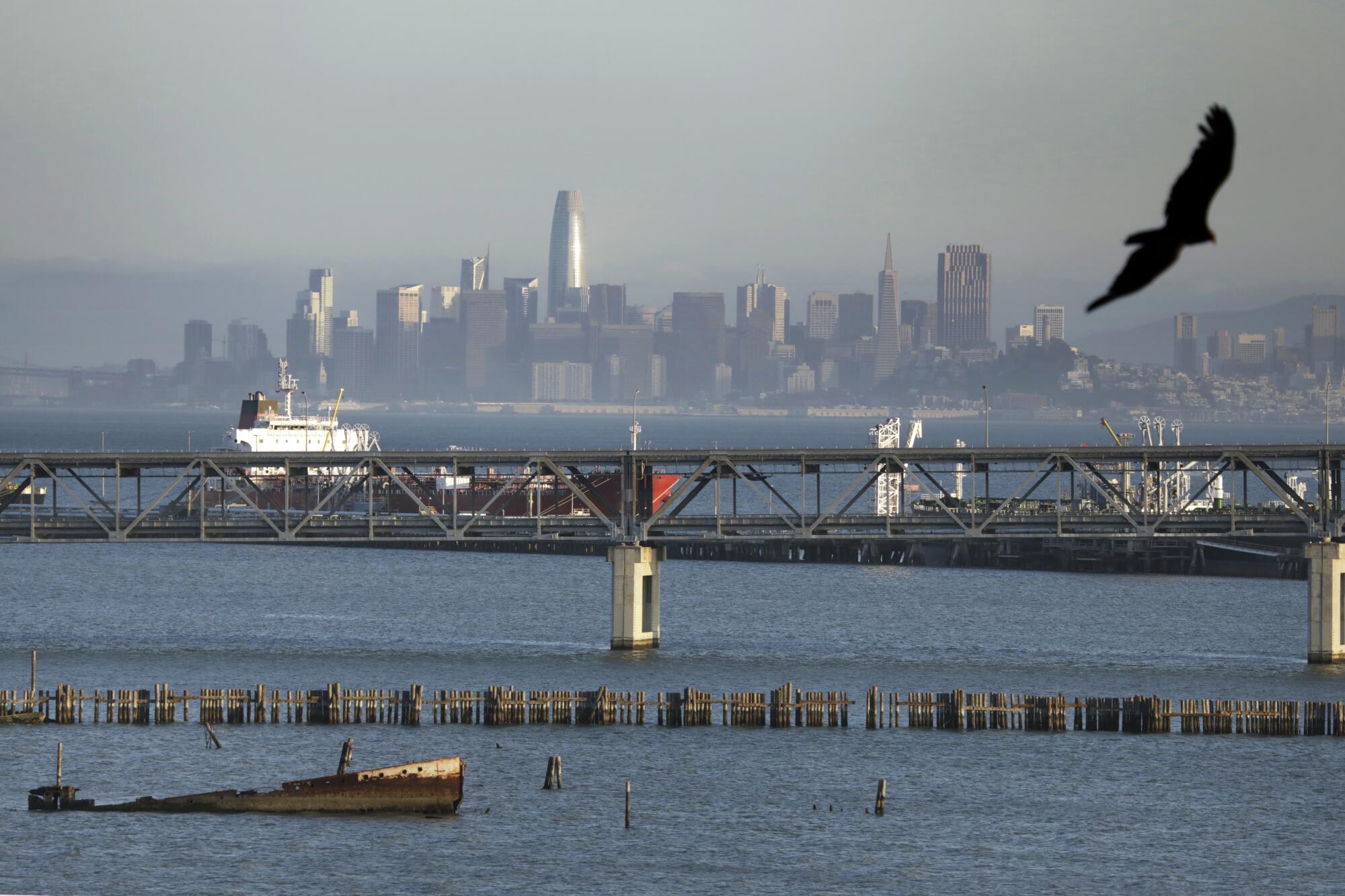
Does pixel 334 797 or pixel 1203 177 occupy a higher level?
pixel 1203 177

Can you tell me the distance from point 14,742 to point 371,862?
2170 cm

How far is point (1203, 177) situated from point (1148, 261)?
0.43 m

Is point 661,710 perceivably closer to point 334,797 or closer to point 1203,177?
point 334,797

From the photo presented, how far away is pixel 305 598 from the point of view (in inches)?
4875

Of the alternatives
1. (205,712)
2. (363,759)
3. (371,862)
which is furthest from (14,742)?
(371,862)

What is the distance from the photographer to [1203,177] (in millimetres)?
7578

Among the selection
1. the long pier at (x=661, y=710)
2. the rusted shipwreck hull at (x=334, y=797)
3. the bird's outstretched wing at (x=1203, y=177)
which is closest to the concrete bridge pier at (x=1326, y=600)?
the long pier at (x=661, y=710)

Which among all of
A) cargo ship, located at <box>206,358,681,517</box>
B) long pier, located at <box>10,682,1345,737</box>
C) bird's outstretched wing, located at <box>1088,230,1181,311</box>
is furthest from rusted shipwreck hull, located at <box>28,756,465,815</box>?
cargo ship, located at <box>206,358,681,517</box>

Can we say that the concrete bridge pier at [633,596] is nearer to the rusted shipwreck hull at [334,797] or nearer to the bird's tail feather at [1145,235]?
the rusted shipwreck hull at [334,797]

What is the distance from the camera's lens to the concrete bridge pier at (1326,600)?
83688 millimetres

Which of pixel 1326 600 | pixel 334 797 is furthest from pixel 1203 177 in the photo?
pixel 1326 600

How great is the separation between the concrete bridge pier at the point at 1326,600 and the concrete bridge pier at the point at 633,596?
30.3m

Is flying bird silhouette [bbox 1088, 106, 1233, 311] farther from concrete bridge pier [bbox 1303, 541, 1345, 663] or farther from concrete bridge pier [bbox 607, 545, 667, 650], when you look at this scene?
concrete bridge pier [bbox 1303, 541, 1345, 663]

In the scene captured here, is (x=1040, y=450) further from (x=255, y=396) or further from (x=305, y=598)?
(x=255, y=396)
